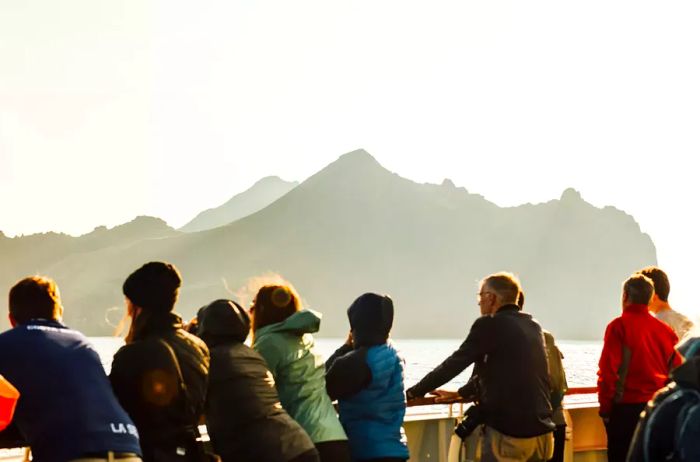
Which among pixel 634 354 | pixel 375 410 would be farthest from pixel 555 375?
pixel 375 410

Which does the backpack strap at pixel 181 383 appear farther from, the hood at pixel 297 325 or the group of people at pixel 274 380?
the hood at pixel 297 325

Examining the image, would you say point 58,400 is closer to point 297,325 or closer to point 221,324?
point 221,324

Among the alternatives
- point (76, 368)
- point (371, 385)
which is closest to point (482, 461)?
point (371, 385)

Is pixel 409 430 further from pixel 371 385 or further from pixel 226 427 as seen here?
pixel 226 427

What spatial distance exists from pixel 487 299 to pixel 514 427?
708mm

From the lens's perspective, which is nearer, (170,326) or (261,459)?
(170,326)

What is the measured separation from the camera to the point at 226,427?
13.1ft

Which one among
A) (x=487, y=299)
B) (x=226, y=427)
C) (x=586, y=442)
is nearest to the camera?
(x=226, y=427)

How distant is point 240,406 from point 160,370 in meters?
0.55

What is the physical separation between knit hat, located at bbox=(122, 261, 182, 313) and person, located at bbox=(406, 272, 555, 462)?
1.80m

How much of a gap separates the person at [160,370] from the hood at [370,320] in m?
1.17

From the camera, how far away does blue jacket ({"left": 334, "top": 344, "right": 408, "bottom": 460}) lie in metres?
4.81

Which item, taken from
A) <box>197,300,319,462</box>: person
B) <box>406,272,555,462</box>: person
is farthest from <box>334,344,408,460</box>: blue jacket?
<box>197,300,319,462</box>: person

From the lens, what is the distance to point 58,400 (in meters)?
3.24
